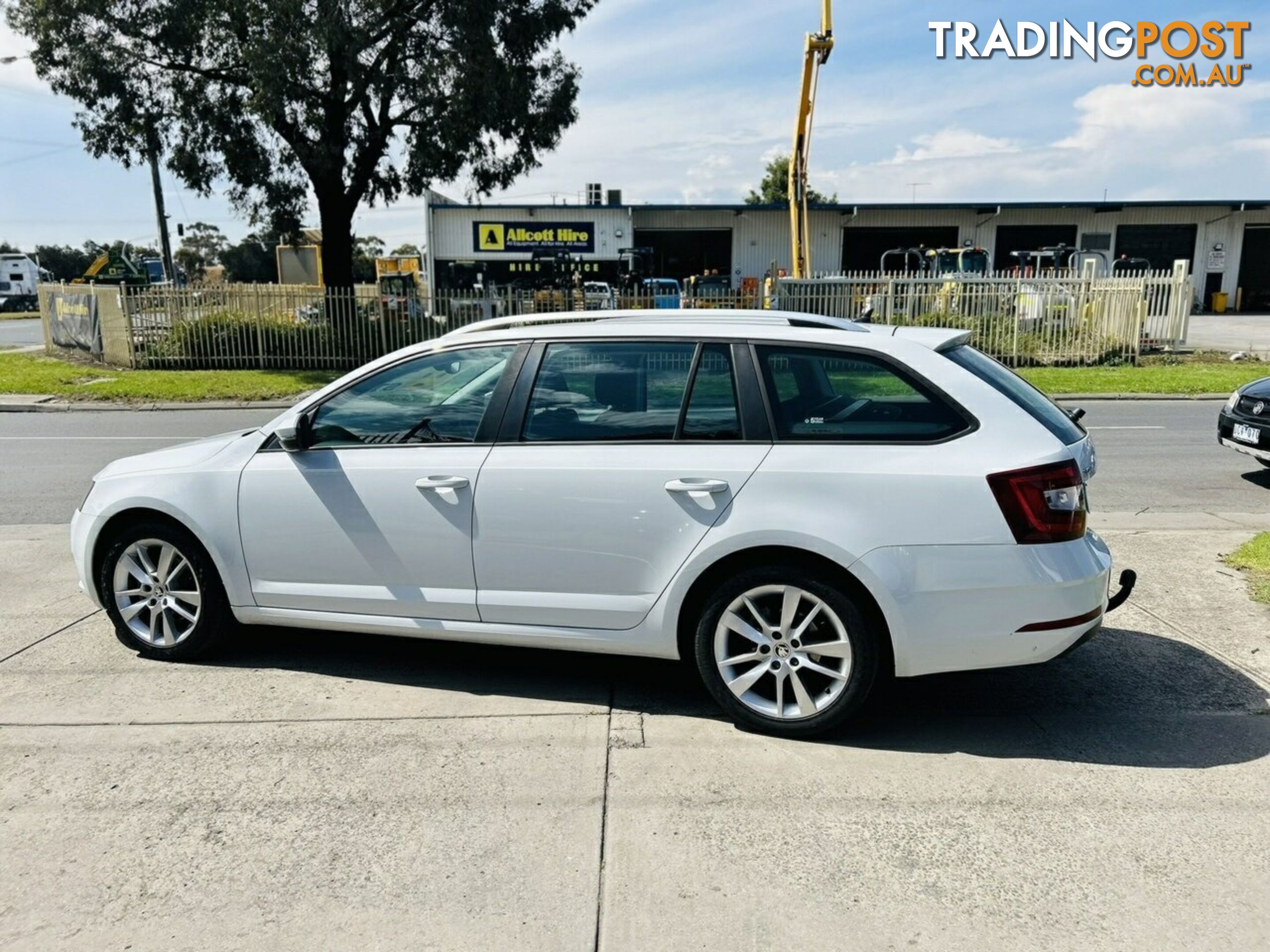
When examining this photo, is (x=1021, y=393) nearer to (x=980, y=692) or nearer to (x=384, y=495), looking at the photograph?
(x=980, y=692)

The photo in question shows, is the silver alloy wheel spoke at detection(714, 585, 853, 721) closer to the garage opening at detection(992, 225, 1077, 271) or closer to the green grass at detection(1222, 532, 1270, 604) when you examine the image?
the green grass at detection(1222, 532, 1270, 604)

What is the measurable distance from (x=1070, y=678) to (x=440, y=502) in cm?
296

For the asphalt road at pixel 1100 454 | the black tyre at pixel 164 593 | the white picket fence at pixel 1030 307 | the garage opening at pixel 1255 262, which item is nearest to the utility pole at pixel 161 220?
the asphalt road at pixel 1100 454

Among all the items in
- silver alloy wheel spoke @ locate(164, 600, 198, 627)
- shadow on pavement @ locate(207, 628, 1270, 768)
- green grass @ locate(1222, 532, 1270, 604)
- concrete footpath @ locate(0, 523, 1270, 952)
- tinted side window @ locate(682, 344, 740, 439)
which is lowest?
shadow on pavement @ locate(207, 628, 1270, 768)

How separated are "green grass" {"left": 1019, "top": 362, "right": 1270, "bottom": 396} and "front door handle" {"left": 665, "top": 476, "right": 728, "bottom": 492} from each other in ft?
48.7

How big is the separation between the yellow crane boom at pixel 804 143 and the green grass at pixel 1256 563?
18643mm

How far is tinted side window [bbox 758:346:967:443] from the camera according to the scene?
155 inches

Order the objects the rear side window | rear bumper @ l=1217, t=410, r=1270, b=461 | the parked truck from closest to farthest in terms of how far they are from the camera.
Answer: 1. the rear side window
2. rear bumper @ l=1217, t=410, r=1270, b=461
3. the parked truck

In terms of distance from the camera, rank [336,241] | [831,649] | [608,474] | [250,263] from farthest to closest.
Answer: [250,263]
[336,241]
[608,474]
[831,649]

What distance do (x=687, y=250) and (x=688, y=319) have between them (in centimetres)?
4213

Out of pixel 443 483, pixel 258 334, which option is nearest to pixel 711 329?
pixel 443 483

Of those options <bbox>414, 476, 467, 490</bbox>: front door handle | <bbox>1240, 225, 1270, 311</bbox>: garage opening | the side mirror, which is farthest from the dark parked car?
<bbox>1240, 225, 1270, 311</bbox>: garage opening

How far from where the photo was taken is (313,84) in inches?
781

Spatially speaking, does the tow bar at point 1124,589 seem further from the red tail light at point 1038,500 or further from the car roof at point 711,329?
the car roof at point 711,329
